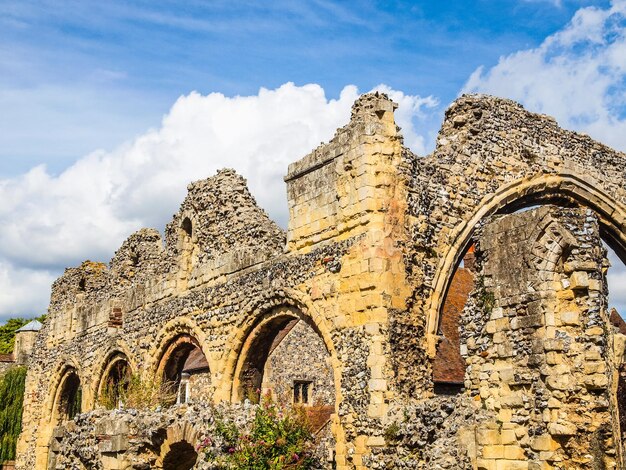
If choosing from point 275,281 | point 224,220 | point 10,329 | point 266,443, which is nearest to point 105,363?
point 224,220

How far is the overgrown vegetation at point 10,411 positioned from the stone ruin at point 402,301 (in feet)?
33.4

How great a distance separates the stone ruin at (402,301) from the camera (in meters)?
7.14

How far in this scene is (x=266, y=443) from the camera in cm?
916

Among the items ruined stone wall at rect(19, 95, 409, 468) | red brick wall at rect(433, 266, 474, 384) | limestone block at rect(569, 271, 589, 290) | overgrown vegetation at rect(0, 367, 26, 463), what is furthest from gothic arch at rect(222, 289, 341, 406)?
overgrown vegetation at rect(0, 367, 26, 463)

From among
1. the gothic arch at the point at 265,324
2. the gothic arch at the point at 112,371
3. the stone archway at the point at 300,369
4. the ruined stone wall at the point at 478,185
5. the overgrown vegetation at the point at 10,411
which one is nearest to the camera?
the ruined stone wall at the point at 478,185

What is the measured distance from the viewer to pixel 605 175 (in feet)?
45.5

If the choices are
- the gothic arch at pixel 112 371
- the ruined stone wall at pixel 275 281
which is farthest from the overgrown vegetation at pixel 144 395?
the gothic arch at pixel 112 371

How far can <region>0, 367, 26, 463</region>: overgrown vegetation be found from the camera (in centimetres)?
2623

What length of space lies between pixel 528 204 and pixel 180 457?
7.16 m

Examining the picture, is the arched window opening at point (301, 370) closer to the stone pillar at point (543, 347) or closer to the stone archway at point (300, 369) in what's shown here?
the stone archway at point (300, 369)

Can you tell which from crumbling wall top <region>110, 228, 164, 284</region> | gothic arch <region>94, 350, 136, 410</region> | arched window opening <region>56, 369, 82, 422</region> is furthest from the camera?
arched window opening <region>56, 369, 82, 422</region>

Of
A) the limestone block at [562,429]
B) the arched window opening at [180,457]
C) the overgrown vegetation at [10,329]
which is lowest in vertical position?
the arched window opening at [180,457]

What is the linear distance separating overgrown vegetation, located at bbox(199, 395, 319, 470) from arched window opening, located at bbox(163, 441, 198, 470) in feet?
2.88

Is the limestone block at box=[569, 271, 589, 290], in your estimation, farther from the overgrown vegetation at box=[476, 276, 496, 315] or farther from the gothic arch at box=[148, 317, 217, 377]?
the gothic arch at box=[148, 317, 217, 377]
